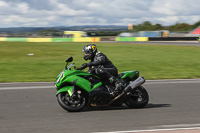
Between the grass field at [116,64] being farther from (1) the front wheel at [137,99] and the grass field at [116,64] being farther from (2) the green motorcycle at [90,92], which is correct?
(1) the front wheel at [137,99]

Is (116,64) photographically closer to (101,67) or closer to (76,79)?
(101,67)

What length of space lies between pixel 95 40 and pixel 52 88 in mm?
43207

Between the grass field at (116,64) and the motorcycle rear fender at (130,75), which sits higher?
the motorcycle rear fender at (130,75)

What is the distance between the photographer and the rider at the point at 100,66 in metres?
6.49

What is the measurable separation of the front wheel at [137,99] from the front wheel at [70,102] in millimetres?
1003

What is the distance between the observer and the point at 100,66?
6.68m

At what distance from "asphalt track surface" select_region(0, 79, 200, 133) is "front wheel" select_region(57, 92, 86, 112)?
12 cm

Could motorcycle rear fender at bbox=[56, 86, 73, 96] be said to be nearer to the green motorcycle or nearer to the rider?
the green motorcycle

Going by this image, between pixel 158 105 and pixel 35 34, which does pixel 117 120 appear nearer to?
pixel 158 105

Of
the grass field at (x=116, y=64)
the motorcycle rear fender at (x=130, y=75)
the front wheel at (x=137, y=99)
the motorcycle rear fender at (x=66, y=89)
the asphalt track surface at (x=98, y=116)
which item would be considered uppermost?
the motorcycle rear fender at (x=130, y=75)

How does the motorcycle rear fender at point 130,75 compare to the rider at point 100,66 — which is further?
the motorcycle rear fender at point 130,75

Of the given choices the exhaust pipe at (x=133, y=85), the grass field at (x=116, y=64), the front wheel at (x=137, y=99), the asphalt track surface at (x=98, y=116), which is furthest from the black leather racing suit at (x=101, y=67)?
the grass field at (x=116, y=64)

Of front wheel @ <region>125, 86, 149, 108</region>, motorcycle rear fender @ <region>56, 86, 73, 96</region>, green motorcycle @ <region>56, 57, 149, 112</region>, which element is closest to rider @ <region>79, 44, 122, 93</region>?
green motorcycle @ <region>56, 57, 149, 112</region>

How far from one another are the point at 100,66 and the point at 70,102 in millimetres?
971
